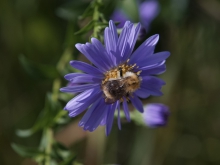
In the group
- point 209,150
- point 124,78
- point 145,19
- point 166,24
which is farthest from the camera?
point 209,150

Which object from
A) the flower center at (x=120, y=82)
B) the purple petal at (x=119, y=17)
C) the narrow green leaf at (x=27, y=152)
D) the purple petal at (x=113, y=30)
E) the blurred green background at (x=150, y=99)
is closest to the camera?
the purple petal at (x=113, y=30)

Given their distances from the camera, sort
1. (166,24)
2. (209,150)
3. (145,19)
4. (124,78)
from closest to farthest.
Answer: (124,78)
(145,19)
(166,24)
(209,150)

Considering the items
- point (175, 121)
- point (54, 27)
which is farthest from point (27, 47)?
point (175, 121)

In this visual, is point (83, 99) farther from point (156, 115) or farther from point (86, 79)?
point (156, 115)

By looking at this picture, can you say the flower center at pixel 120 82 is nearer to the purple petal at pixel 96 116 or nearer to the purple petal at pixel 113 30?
the purple petal at pixel 96 116

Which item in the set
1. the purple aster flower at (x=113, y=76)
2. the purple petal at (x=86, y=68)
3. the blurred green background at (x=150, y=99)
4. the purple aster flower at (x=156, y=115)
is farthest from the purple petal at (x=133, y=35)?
the blurred green background at (x=150, y=99)

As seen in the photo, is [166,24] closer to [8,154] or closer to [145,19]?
[145,19]
